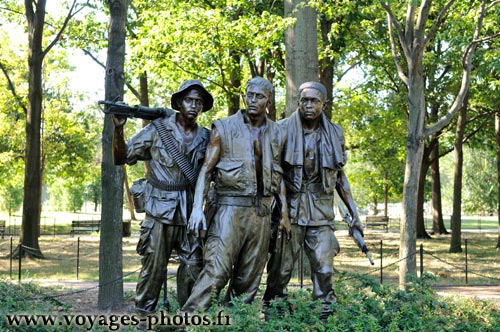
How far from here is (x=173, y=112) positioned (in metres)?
6.88

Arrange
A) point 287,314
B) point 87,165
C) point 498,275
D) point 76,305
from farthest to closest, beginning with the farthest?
point 87,165 → point 498,275 → point 76,305 → point 287,314

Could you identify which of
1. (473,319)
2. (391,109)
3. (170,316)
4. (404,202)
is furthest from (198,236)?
(391,109)

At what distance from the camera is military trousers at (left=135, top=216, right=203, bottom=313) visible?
6.56 meters

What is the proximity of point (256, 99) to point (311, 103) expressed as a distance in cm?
66

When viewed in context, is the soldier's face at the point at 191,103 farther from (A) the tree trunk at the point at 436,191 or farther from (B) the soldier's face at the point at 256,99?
(A) the tree trunk at the point at 436,191

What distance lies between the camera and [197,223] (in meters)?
6.06

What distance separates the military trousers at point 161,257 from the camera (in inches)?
258

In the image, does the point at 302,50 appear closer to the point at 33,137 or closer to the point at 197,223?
the point at 197,223

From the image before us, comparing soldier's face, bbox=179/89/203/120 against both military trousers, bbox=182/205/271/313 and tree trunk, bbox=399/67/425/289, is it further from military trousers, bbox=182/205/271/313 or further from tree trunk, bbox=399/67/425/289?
tree trunk, bbox=399/67/425/289

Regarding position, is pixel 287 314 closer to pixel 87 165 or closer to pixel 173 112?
pixel 173 112

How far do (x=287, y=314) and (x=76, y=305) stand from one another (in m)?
5.60

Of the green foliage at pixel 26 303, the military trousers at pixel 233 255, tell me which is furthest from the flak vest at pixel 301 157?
the green foliage at pixel 26 303

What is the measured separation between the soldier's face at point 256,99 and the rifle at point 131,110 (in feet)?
2.95

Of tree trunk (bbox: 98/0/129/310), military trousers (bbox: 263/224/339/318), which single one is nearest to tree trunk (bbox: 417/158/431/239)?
tree trunk (bbox: 98/0/129/310)
